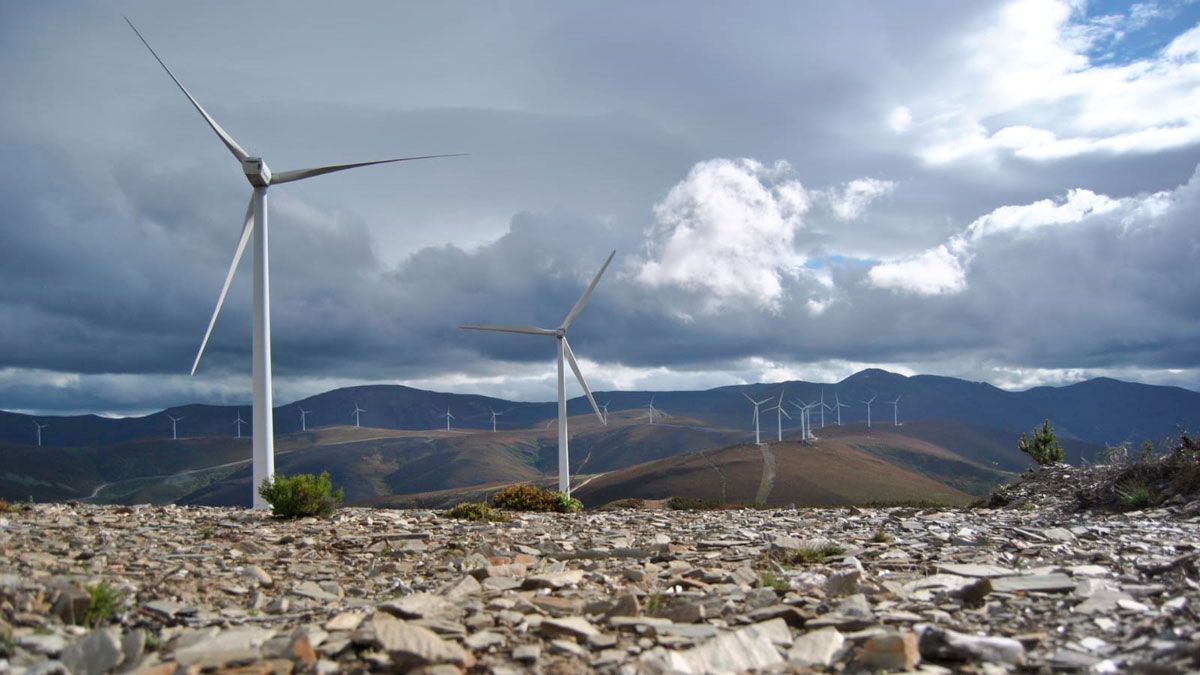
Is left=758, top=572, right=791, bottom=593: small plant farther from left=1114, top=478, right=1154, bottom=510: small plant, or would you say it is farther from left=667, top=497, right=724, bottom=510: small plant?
left=667, top=497, right=724, bottom=510: small plant

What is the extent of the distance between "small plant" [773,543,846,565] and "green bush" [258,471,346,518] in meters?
14.8

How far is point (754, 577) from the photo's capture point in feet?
46.4

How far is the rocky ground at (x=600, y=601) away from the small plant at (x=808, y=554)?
67mm

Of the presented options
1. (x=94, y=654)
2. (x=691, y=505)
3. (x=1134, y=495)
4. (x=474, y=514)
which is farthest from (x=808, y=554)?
(x=691, y=505)

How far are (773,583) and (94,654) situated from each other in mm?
8926

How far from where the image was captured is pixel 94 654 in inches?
374

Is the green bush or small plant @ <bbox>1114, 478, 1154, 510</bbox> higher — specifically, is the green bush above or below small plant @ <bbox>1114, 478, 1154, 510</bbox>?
above

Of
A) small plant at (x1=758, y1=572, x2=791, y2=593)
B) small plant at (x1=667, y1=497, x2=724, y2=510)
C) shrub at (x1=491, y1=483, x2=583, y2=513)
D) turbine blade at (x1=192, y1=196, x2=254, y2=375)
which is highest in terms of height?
turbine blade at (x1=192, y1=196, x2=254, y2=375)

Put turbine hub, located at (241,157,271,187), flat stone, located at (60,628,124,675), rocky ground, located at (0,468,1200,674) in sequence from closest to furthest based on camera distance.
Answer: flat stone, located at (60,628,124,675), rocky ground, located at (0,468,1200,674), turbine hub, located at (241,157,271,187)

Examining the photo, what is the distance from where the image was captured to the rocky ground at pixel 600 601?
9.51 m

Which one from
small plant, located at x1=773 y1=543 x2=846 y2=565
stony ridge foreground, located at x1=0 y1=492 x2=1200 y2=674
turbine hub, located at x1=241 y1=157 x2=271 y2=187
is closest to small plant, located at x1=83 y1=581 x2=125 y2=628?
stony ridge foreground, located at x1=0 y1=492 x2=1200 y2=674

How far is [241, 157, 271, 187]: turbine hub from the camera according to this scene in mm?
37625

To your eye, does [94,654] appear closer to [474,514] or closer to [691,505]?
[474,514]

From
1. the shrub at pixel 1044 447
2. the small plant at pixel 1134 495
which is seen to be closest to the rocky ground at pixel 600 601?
the small plant at pixel 1134 495
